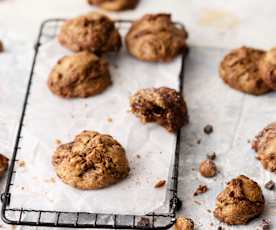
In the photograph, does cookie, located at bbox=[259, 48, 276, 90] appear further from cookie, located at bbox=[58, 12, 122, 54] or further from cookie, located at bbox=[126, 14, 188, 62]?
cookie, located at bbox=[58, 12, 122, 54]

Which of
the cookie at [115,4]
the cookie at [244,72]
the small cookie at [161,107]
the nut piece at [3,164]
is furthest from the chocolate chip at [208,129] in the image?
the cookie at [115,4]

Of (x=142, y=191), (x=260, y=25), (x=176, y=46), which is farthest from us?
(x=260, y=25)

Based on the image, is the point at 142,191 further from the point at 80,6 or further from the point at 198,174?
the point at 80,6

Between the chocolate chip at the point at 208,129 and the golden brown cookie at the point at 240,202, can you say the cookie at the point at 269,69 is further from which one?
the golden brown cookie at the point at 240,202

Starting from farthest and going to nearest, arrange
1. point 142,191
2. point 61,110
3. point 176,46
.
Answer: point 176,46
point 61,110
point 142,191

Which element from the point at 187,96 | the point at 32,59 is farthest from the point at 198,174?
the point at 32,59

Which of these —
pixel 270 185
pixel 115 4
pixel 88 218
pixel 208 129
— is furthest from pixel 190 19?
pixel 88 218
